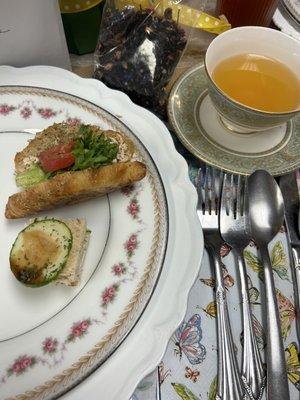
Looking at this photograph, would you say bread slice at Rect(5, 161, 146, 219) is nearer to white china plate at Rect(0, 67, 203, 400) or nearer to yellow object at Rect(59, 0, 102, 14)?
white china plate at Rect(0, 67, 203, 400)

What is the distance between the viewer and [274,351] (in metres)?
0.69

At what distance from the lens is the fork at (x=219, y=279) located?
0.66 meters

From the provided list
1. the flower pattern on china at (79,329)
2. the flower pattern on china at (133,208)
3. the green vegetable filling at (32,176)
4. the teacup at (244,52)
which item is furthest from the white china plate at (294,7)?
the flower pattern on china at (79,329)

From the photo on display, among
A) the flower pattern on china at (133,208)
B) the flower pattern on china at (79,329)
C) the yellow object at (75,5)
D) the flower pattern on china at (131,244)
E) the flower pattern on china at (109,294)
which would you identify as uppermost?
the yellow object at (75,5)

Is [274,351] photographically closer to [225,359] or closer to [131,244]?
[225,359]

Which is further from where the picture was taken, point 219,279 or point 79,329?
point 219,279

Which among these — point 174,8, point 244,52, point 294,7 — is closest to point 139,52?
point 174,8

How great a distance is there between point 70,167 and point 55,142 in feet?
0.24

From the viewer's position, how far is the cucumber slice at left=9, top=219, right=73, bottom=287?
2.27 ft

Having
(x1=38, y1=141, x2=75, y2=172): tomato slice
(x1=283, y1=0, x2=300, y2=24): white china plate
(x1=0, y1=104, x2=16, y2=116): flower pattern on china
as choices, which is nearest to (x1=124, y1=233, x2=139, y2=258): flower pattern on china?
(x1=38, y1=141, x2=75, y2=172): tomato slice

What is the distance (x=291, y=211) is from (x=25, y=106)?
0.72 meters

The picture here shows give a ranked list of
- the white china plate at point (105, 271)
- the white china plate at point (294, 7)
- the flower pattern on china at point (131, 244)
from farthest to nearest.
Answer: the white china plate at point (294, 7) < the flower pattern on china at point (131, 244) < the white china plate at point (105, 271)

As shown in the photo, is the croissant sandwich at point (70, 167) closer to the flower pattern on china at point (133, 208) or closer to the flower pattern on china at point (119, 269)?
the flower pattern on china at point (133, 208)

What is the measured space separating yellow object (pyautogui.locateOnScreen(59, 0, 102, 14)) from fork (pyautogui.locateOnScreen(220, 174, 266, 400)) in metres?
0.63
